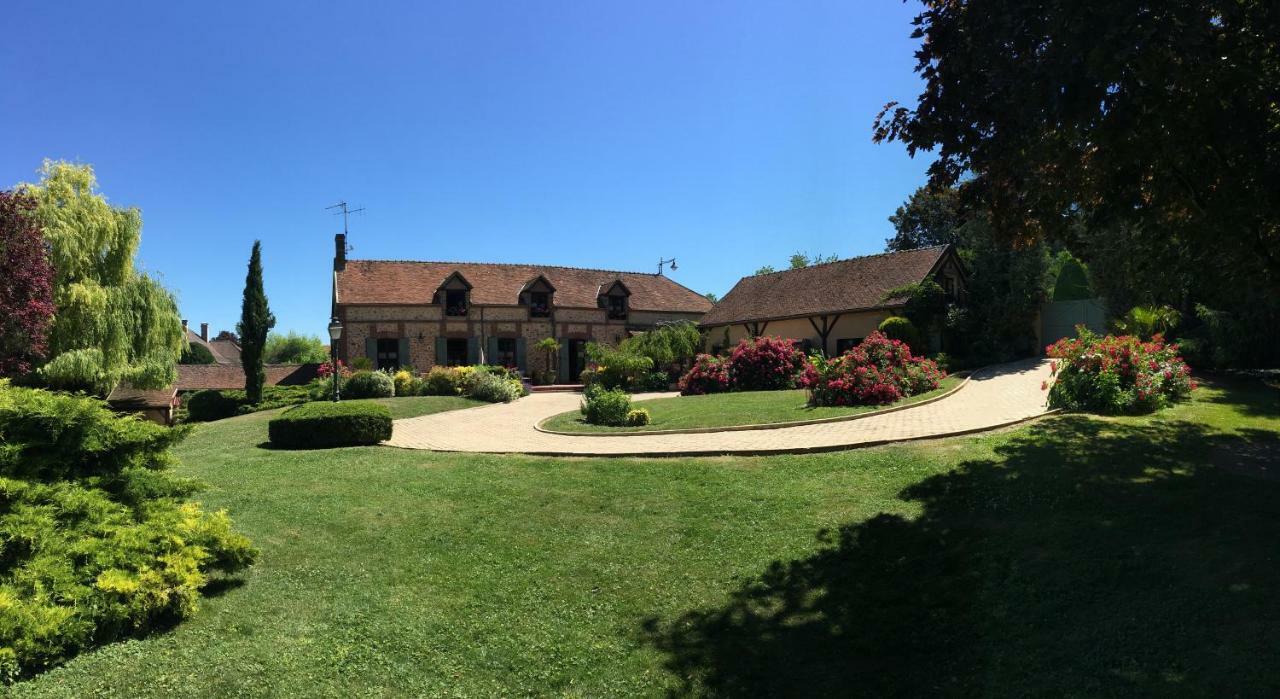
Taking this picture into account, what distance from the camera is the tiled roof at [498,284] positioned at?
2881cm

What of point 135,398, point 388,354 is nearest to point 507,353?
point 388,354

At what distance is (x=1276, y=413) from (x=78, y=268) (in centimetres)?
2753

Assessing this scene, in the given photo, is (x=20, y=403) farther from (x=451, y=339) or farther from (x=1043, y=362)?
(x=451, y=339)

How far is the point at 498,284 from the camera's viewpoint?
31.5 metres

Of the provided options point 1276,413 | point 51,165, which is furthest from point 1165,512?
point 51,165

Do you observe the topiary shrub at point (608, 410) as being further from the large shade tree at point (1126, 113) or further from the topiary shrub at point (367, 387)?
the topiary shrub at point (367, 387)

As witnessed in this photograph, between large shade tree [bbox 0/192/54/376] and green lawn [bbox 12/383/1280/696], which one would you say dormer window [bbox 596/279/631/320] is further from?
green lawn [bbox 12/383/1280/696]

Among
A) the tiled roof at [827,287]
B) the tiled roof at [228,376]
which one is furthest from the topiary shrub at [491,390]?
the tiled roof at [228,376]

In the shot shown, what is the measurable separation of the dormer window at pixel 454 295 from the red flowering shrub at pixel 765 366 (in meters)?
15.1

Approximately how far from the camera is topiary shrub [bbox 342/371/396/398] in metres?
21.5

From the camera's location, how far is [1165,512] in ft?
17.0

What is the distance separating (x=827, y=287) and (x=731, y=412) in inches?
557

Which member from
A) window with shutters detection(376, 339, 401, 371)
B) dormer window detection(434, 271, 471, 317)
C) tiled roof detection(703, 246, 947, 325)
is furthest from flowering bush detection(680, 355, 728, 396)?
window with shutters detection(376, 339, 401, 371)

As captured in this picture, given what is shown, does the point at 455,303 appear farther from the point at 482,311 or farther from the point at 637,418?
the point at 637,418
